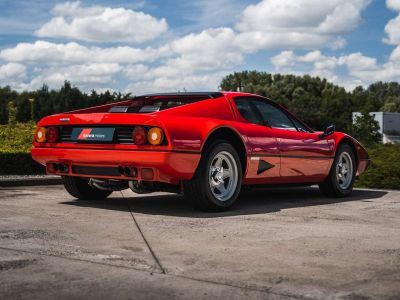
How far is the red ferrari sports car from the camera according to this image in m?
5.82

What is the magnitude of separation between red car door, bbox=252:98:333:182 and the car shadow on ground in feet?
1.18

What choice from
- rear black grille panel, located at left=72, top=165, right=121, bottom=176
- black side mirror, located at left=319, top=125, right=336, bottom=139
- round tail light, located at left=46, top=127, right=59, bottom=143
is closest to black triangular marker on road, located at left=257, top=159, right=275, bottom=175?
black side mirror, located at left=319, top=125, right=336, bottom=139

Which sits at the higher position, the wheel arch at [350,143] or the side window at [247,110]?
the side window at [247,110]

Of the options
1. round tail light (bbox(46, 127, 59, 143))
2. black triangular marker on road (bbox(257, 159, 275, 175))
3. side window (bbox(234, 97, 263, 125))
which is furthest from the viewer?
side window (bbox(234, 97, 263, 125))

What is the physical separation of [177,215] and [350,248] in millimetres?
2127

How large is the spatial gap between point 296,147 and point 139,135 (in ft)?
7.65

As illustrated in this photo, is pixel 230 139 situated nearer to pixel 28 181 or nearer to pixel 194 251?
pixel 194 251

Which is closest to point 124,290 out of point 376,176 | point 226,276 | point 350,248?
point 226,276

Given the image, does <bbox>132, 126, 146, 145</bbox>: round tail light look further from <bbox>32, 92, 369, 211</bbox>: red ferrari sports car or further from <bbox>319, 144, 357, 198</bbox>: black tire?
<bbox>319, 144, 357, 198</bbox>: black tire

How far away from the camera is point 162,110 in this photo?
603 cm

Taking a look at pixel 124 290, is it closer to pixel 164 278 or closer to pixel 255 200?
pixel 164 278

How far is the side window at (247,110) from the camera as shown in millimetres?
6914

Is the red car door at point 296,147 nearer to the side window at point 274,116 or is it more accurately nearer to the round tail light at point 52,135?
the side window at point 274,116

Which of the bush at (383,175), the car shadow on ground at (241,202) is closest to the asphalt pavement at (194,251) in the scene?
the car shadow on ground at (241,202)
